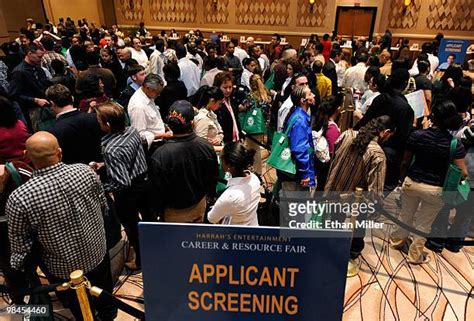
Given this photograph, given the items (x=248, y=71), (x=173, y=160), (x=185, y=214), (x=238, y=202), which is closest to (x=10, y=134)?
(x=173, y=160)

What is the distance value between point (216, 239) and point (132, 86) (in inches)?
130

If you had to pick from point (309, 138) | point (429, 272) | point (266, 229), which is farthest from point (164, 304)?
point (429, 272)

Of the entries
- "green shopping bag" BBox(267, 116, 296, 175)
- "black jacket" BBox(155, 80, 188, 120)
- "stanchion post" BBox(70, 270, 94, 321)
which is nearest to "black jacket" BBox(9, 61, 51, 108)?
"black jacket" BBox(155, 80, 188, 120)

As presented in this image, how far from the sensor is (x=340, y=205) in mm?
3146

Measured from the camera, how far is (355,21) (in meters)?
13.4

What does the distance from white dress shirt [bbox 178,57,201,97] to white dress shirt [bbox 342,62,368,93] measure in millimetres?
2574

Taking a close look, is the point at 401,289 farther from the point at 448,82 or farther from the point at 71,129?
the point at 448,82

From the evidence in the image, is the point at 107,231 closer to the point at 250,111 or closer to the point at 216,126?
the point at 216,126

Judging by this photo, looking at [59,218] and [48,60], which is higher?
[48,60]

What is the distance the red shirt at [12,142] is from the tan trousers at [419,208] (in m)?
3.46

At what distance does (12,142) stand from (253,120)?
2.48 metres

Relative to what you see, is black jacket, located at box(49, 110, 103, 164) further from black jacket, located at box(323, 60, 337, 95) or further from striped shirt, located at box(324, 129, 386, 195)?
black jacket, located at box(323, 60, 337, 95)

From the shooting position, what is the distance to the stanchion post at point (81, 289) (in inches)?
59.8

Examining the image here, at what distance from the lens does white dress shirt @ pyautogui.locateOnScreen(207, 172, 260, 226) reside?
2141mm
